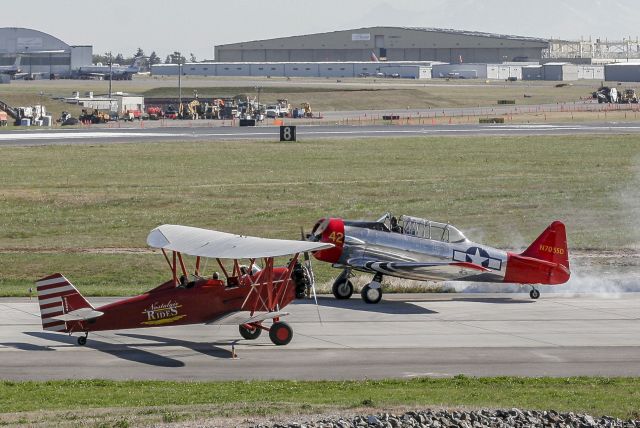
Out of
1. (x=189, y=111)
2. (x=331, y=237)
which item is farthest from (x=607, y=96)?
(x=331, y=237)

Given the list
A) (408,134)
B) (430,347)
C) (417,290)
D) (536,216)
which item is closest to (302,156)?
(408,134)

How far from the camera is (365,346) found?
2580 centimetres

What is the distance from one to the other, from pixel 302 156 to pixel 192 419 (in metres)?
55.6

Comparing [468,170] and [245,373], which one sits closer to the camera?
[245,373]

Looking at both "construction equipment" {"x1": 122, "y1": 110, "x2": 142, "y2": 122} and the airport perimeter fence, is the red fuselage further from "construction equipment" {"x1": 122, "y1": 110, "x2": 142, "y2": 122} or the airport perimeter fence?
"construction equipment" {"x1": 122, "y1": 110, "x2": 142, "y2": 122}

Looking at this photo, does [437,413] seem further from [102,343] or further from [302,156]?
[302,156]

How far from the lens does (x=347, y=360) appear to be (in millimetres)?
24344

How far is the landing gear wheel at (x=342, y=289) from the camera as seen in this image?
31.9m

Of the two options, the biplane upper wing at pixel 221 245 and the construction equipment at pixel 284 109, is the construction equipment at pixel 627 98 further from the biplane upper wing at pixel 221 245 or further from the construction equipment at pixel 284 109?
the biplane upper wing at pixel 221 245

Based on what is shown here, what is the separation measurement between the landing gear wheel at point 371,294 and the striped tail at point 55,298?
9.21 metres

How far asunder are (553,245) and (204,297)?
36.5 ft

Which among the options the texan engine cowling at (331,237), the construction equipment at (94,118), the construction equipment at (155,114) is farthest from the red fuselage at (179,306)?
the construction equipment at (155,114)

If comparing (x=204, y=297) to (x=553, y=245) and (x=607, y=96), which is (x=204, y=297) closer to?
(x=553, y=245)

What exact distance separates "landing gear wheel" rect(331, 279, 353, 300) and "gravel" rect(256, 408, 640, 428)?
46.6ft
